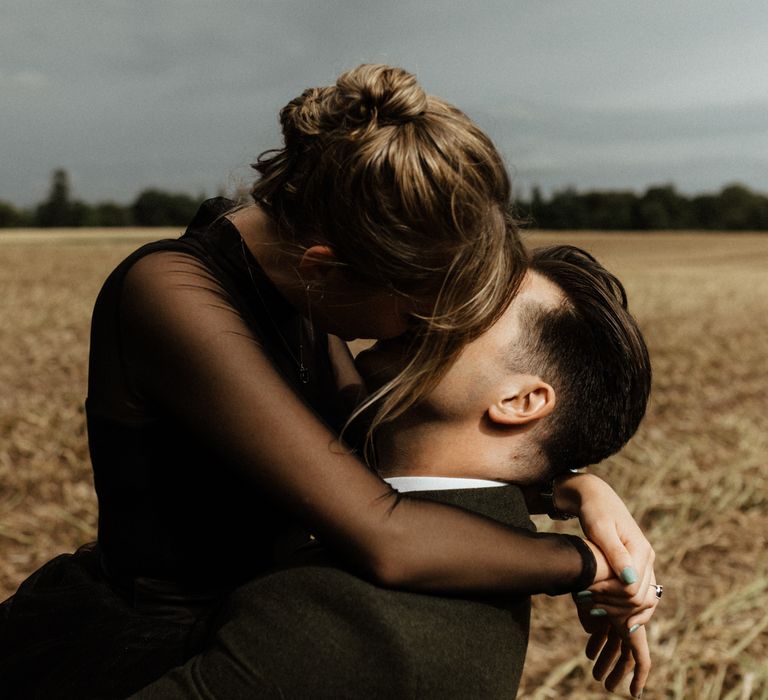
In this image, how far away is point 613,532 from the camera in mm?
1965

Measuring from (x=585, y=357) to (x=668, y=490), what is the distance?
372cm

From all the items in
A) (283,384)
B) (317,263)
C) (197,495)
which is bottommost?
(197,495)

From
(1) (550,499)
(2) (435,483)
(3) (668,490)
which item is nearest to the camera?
(2) (435,483)

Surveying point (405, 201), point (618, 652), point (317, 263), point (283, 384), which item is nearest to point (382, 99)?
point (405, 201)

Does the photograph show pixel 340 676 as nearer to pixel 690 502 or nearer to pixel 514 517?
pixel 514 517

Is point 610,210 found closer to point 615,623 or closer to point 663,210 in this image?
point 663,210

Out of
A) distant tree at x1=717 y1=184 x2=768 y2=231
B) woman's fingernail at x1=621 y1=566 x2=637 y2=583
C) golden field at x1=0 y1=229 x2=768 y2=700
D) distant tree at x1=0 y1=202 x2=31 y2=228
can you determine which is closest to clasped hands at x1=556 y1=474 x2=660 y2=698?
woman's fingernail at x1=621 y1=566 x2=637 y2=583

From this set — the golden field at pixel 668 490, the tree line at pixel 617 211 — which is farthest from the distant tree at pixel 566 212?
the golden field at pixel 668 490

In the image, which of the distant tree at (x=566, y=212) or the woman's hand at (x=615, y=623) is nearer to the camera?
the woman's hand at (x=615, y=623)

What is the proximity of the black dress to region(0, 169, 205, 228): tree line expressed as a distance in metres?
58.6

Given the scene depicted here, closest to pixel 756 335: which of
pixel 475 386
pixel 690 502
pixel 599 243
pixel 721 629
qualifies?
pixel 690 502

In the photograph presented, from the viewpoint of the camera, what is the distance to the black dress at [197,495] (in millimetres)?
1676

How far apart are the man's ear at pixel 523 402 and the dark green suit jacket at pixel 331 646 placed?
46cm

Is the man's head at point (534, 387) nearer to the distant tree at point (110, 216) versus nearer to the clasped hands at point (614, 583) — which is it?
the clasped hands at point (614, 583)
